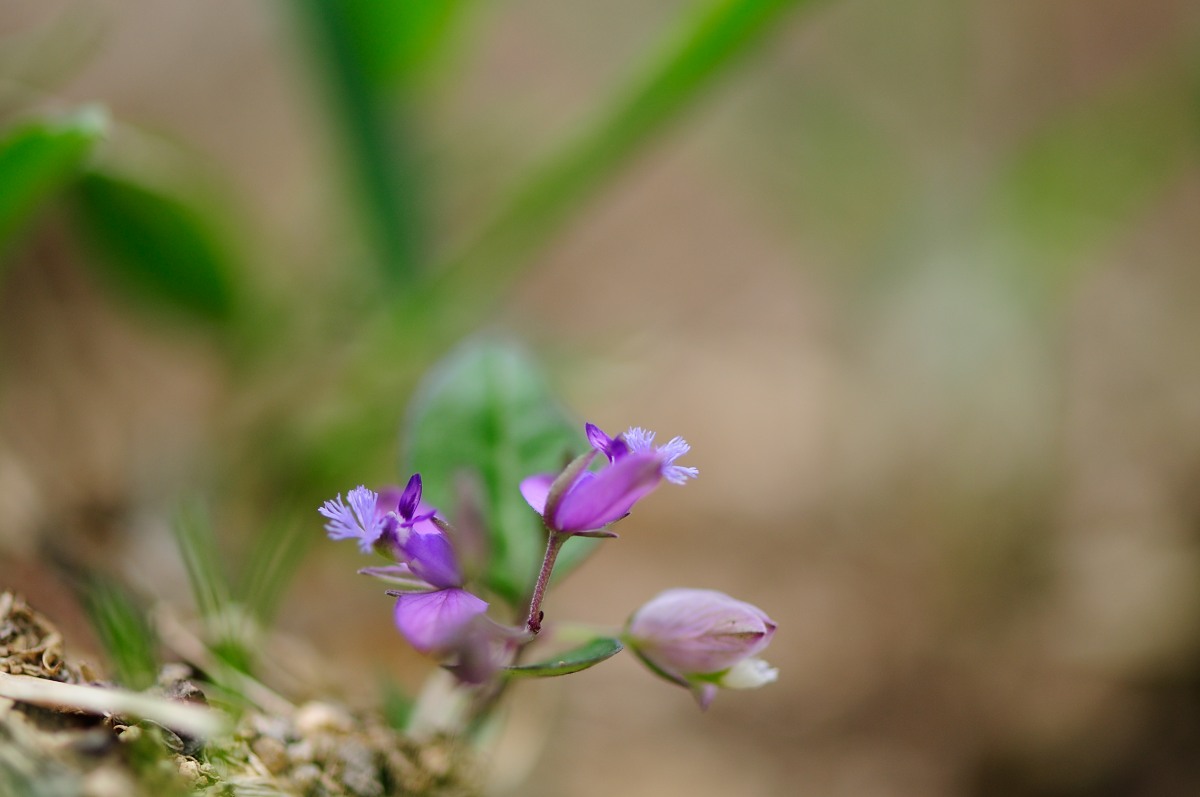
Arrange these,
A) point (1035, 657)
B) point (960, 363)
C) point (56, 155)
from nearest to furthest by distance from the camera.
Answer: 1. point (56, 155)
2. point (1035, 657)
3. point (960, 363)

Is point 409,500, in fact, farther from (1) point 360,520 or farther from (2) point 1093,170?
(2) point 1093,170

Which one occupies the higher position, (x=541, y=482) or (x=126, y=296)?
(x=126, y=296)

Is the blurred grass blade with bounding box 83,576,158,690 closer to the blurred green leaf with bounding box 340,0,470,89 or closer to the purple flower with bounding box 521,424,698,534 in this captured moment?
the purple flower with bounding box 521,424,698,534

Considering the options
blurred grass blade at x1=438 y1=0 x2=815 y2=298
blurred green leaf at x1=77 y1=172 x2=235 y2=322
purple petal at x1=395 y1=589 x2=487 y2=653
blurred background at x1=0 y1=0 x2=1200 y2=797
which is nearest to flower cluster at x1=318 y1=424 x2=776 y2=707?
purple petal at x1=395 y1=589 x2=487 y2=653

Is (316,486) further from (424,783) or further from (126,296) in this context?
(424,783)

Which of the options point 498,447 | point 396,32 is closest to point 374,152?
point 396,32

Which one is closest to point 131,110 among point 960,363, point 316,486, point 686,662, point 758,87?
point 316,486

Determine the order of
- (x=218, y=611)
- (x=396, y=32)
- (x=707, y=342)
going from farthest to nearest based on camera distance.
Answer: (x=707, y=342) → (x=396, y=32) → (x=218, y=611)
